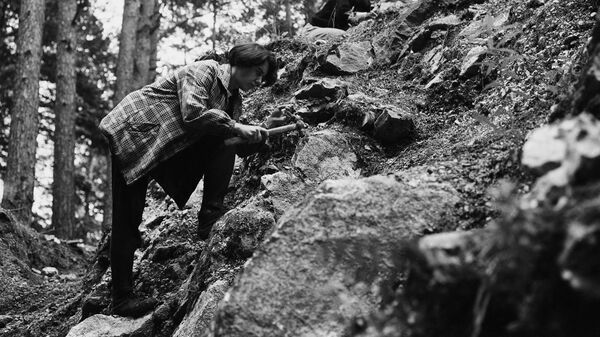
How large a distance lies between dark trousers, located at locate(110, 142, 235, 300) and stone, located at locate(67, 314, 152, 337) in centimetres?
17

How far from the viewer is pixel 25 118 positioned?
31.2 feet

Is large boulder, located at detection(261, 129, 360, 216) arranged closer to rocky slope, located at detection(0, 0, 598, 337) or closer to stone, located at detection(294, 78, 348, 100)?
rocky slope, located at detection(0, 0, 598, 337)

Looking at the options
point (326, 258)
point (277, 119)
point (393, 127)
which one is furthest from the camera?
point (277, 119)

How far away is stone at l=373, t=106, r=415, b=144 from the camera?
14.1 feet

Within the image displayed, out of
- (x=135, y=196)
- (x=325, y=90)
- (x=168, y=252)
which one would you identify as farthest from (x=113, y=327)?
(x=325, y=90)

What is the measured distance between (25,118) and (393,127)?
7220mm

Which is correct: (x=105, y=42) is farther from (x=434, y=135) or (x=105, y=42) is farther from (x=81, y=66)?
(x=434, y=135)

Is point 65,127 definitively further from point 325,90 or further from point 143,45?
point 325,90

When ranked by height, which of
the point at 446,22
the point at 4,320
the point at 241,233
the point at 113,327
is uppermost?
the point at 446,22

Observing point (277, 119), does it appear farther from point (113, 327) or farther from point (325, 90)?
point (113, 327)

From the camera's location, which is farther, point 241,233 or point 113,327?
point 113,327

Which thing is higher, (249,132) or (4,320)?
(249,132)

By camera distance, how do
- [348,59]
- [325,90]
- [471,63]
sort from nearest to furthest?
[471,63], [325,90], [348,59]

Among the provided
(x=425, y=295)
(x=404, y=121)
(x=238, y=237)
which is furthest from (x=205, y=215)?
(x=425, y=295)
